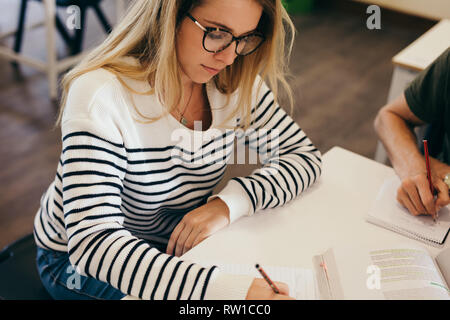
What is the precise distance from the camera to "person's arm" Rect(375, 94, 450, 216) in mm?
1078

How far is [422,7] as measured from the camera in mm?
4523

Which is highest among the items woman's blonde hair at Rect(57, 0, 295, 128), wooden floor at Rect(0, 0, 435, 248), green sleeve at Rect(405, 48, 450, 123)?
woman's blonde hair at Rect(57, 0, 295, 128)

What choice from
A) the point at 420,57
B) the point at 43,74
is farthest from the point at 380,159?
the point at 43,74

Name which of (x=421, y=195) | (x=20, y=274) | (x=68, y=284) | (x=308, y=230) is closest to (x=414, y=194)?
(x=421, y=195)

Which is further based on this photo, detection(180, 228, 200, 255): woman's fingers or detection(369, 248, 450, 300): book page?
detection(180, 228, 200, 255): woman's fingers

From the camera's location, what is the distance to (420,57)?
5.99 feet

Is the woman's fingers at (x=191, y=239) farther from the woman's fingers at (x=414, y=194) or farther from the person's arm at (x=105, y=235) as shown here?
the woman's fingers at (x=414, y=194)

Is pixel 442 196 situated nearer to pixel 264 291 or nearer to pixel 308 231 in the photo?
pixel 308 231

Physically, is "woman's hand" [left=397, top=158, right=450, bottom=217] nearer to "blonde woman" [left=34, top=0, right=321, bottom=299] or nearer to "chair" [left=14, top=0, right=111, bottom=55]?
"blonde woman" [left=34, top=0, right=321, bottom=299]

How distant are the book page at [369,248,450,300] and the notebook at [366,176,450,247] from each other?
85mm

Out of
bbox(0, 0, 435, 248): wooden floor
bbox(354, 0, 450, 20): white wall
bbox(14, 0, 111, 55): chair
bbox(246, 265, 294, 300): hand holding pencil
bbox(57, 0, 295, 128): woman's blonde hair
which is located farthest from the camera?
bbox(354, 0, 450, 20): white wall

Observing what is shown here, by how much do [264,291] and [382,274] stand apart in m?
0.22

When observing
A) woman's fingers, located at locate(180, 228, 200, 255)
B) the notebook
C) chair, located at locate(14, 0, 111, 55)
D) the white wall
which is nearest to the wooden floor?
the white wall

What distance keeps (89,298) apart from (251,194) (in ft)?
1.41
